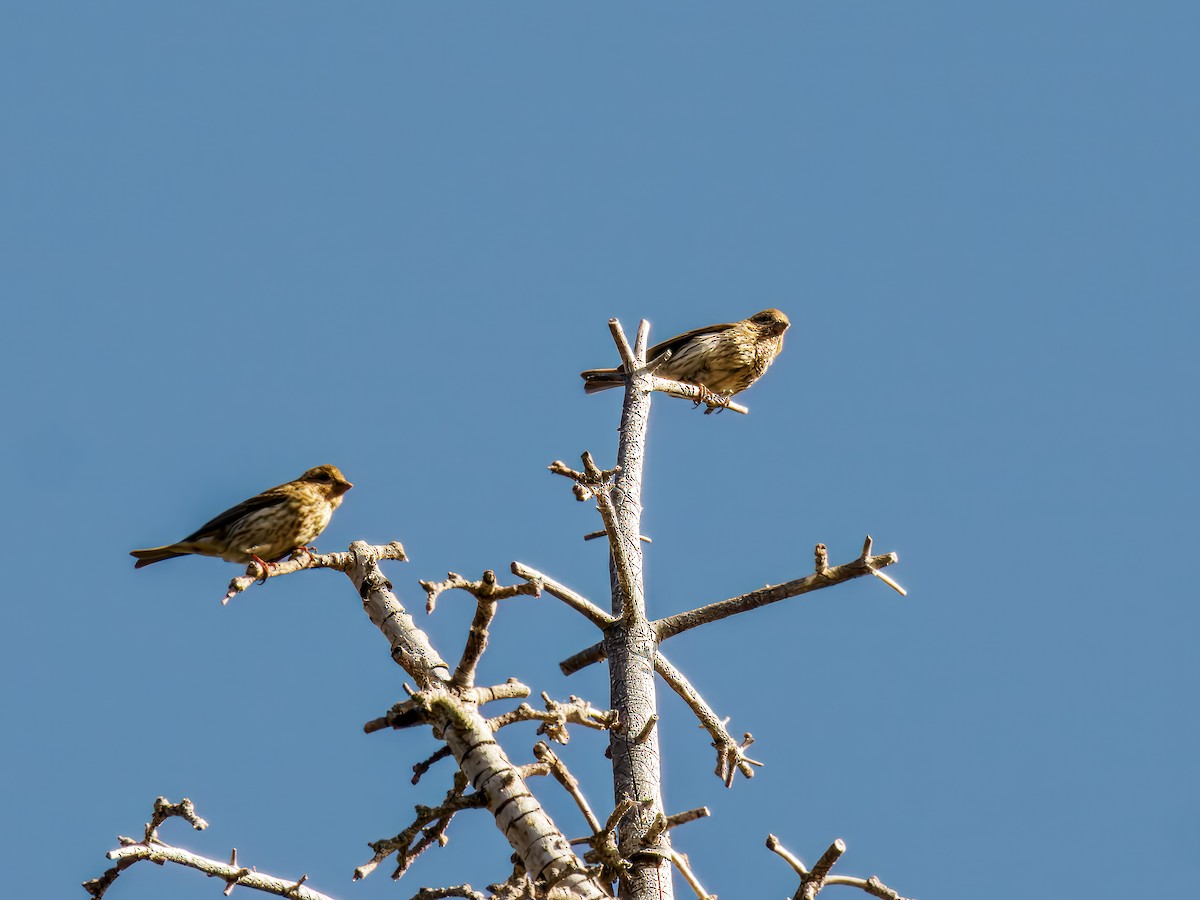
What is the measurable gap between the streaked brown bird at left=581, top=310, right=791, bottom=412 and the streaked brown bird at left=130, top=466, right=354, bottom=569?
2944 mm

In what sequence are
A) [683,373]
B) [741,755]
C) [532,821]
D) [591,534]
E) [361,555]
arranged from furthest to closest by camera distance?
[683,373] → [591,534] → [741,755] → [361,555] → [532,821]

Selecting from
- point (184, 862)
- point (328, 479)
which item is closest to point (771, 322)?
point (328, 479)

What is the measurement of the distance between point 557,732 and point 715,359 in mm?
6277

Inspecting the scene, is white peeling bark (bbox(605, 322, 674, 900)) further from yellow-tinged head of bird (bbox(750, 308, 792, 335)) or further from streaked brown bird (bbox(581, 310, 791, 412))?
yellow-tinged head of bird (bbox(750, 308, 792, 335))

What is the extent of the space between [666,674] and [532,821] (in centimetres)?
179

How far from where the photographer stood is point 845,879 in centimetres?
521

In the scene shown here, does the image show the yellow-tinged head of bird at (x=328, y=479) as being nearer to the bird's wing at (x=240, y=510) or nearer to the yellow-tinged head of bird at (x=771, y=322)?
the bird's wing at (x=240, y=510)

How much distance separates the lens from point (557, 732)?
5242 millimetres

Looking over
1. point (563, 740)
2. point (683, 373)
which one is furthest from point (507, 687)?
point (683, 373)

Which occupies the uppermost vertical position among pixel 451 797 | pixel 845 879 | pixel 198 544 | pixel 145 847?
pixel 198 544

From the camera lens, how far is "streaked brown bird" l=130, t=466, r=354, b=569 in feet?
26.7

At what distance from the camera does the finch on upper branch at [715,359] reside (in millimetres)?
10891

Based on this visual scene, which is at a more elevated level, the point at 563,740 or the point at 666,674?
the point at 666,674

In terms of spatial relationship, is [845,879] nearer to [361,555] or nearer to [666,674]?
[666,674]
